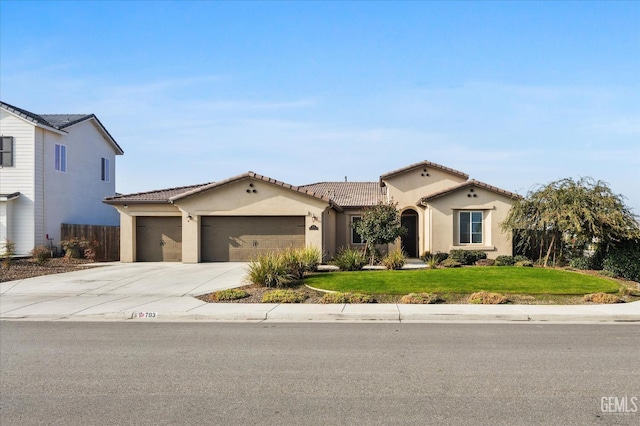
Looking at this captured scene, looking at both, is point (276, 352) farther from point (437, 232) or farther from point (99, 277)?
point (437, 232)

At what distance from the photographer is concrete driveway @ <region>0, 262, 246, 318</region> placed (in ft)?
45.3

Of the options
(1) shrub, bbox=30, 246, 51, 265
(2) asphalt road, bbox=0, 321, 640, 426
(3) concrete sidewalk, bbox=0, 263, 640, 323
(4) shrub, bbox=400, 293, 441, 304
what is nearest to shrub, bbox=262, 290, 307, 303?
(3) concrete sidewalk, bbox=0, 263, 640, 323

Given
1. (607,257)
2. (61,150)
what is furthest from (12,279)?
(607,257)

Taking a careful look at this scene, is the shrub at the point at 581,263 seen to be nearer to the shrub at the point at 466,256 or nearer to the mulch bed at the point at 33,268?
the shrub at the point at 466,256

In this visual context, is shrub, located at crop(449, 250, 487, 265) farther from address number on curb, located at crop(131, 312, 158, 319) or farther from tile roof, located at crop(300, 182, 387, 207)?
address number on curb, located at crop(131, 312, 158, 319)

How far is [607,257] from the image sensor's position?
68.9 ft

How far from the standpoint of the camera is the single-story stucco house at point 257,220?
993 inches

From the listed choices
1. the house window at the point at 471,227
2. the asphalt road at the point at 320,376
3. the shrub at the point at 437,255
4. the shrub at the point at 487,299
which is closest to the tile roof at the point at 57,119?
the asphalt road at the point at 320,376

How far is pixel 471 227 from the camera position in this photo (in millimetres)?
26797

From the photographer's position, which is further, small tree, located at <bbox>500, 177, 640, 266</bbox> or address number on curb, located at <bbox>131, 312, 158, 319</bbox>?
small tree, located at <bbox>500, 177, 640, 266</bbox>

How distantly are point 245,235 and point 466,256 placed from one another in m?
10.2

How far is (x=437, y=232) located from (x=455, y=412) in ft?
69.4

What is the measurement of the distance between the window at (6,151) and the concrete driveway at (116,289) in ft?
27.2

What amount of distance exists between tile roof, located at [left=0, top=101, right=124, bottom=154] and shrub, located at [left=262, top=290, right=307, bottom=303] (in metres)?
18.5
